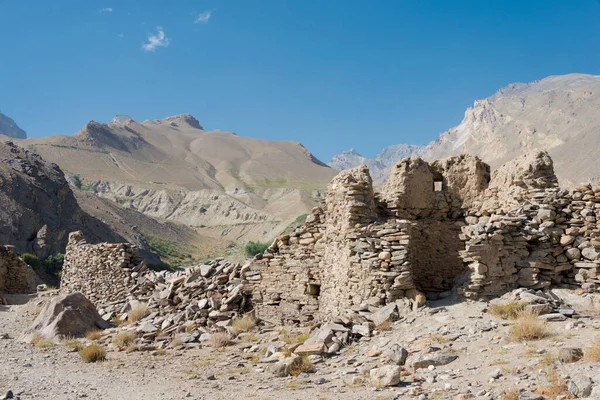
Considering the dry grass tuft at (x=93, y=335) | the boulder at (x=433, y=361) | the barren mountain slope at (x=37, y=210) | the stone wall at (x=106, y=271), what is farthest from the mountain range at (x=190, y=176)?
the boulder at (x=433, y=361)

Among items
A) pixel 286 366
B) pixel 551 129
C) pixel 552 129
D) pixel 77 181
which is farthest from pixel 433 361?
pixel 551 129

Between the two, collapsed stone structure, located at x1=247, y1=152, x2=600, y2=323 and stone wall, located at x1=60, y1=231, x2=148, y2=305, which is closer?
collapsed stone structure, located at x1=247, y1=152, x2=600, y2=323

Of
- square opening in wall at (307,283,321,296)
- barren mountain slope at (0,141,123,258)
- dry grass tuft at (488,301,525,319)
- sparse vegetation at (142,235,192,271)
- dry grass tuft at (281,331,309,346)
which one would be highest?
barren mountain slope at (0,141,123,258)

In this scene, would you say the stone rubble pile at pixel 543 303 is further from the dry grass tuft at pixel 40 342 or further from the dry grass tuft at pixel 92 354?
the dry grass tuft at pixel 40 342

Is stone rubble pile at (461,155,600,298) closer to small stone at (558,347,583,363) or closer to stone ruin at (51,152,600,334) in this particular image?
stone ruin at (51,152,600,334)

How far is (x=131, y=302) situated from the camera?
15484 mm

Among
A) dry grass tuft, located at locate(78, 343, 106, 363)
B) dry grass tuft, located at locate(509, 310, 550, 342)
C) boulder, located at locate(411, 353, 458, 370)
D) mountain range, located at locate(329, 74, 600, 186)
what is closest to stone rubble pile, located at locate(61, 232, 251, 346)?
dry grass tuft, located at locate(78, 343, 106, 363)

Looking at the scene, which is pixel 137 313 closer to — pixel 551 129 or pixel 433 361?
pixel 433 361

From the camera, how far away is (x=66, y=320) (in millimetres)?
13133

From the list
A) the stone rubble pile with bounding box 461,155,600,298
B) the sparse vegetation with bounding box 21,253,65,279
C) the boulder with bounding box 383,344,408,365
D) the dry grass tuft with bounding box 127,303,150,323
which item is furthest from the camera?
the sparse vegetation with bounding box 21,253,65,279

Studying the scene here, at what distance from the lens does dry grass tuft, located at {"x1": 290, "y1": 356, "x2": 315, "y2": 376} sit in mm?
8297

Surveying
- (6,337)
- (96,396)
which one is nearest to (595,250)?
(96,396)

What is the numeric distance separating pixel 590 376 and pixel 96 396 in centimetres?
657

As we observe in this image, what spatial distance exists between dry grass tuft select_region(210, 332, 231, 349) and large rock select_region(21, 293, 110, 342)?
4000 millimetres
